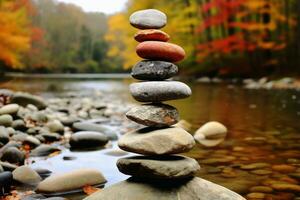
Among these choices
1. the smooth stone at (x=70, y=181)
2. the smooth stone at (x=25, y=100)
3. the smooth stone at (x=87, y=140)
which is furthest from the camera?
the smooth stone at (x=25, y=100)

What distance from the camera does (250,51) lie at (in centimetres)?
2533

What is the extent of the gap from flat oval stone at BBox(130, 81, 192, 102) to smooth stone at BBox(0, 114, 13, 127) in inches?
148

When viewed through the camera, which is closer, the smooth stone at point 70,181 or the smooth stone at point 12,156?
the smooth stone at point 70,181

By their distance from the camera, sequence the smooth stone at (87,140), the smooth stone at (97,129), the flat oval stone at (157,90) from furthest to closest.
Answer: the smooth stone at (97,129), the smooth stone at (87,140), the flat oval stone at (157,90)

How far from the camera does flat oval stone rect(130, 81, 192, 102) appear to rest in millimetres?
3637

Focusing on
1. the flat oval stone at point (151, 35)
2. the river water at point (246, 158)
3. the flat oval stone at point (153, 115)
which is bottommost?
the river water at point (246, 158)

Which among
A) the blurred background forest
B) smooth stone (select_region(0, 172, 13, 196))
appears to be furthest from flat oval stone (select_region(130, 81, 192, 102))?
the blurred background forest

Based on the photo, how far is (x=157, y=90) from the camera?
11.9ft

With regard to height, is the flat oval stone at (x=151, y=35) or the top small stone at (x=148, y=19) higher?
the top small stone at (x=148, y=19)

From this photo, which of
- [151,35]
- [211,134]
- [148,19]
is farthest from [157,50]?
[211,134]

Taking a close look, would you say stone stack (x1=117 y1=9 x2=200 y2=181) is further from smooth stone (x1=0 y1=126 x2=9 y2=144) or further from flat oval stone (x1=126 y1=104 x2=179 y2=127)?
smooth stone (x1=0 y1=126 x2=9 y2=144)

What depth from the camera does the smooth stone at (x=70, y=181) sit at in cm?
401

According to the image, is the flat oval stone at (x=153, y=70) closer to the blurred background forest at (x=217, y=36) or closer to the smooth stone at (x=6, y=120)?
the smooth stone at (x=6, y=120)

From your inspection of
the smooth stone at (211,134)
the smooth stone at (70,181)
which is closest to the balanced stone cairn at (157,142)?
the smooth stone at (70,181)
